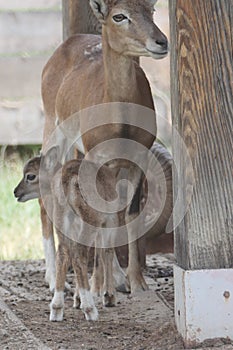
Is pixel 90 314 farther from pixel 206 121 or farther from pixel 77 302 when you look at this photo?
pixel 206 121

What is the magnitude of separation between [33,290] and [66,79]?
5.19 feet

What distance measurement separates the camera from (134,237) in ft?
22.5

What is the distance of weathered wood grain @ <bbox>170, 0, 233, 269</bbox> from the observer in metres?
4.54

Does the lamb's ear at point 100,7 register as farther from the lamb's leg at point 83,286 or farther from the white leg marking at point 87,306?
the white leg marking at point 87,306

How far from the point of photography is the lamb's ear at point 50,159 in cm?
686

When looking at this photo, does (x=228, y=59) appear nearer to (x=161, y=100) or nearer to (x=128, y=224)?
(x=128, y=224)

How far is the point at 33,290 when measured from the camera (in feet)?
22.0

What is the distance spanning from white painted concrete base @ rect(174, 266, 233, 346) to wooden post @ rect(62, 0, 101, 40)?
3.42 metres

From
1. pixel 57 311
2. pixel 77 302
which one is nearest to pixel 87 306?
pixel 57 311

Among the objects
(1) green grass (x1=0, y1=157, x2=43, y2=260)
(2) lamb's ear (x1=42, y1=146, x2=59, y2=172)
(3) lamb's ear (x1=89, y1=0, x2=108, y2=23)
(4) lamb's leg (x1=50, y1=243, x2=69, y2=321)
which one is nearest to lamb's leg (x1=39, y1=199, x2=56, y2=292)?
(2) lamb's ear (x1=42, y1=146, x2=59, y2=172)

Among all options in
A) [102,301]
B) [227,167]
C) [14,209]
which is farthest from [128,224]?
[14,209]

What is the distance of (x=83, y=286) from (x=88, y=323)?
0.23 meters

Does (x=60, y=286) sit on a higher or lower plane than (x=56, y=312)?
higher

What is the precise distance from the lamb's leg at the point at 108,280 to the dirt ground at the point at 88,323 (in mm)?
52
